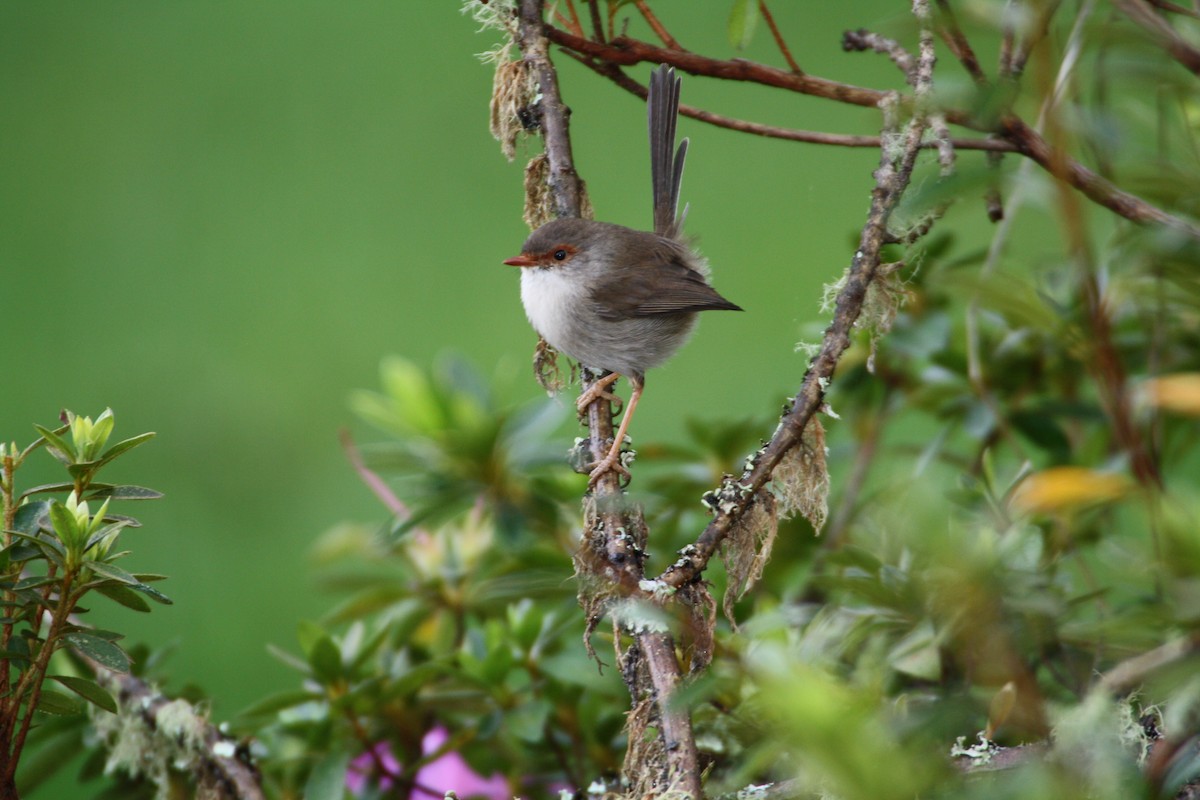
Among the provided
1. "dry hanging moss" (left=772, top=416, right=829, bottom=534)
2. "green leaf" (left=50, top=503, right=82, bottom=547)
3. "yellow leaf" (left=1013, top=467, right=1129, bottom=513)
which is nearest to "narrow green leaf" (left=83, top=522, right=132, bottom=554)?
"green leaf" (left=50, top=503, right=82, bottom=547)

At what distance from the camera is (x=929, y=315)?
2.09 metres

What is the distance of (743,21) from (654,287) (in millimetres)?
933

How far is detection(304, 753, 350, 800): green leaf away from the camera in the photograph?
1.54 m

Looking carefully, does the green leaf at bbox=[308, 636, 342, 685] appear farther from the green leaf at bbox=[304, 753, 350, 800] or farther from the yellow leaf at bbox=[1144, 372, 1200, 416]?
the yellow leaf at bbox=[1144, 372, 1200, 416]

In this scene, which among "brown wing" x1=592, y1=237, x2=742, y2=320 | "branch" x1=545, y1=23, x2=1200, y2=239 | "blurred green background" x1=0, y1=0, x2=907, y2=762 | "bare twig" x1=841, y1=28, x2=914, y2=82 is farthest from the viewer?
"blurred green background" x1=0, y1=0, x2=907, y2=762

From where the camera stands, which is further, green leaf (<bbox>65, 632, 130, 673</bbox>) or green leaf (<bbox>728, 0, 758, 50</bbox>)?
green leaf (<bbox>728, 0, 758, 50</bbox>)

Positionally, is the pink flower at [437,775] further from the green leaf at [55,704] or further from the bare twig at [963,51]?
the bare twig at [963,51]

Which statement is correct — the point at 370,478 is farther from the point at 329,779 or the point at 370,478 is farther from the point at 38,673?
the point at 38,673

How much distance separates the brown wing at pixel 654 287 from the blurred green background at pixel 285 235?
1418 millimetres

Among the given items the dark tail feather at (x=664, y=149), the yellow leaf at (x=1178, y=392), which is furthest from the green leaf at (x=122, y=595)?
the dark tail feather at (x=664, y=149)

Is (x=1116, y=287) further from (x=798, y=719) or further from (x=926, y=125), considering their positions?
(x=798, y=719)

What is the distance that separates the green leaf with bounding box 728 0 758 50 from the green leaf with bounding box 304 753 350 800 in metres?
1.18

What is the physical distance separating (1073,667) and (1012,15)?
85 cm

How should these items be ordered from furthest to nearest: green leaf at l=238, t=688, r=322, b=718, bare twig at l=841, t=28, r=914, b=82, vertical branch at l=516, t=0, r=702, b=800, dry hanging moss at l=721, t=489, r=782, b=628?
green leaf at l=238, t=688, r=322, b=718 < bare twig at l=841, t=28, r=914, b=82 < dry hanging moss at l=721, t=489, r=782, b=628 < vertical branch at l=516, t=0, r=702, b=800
